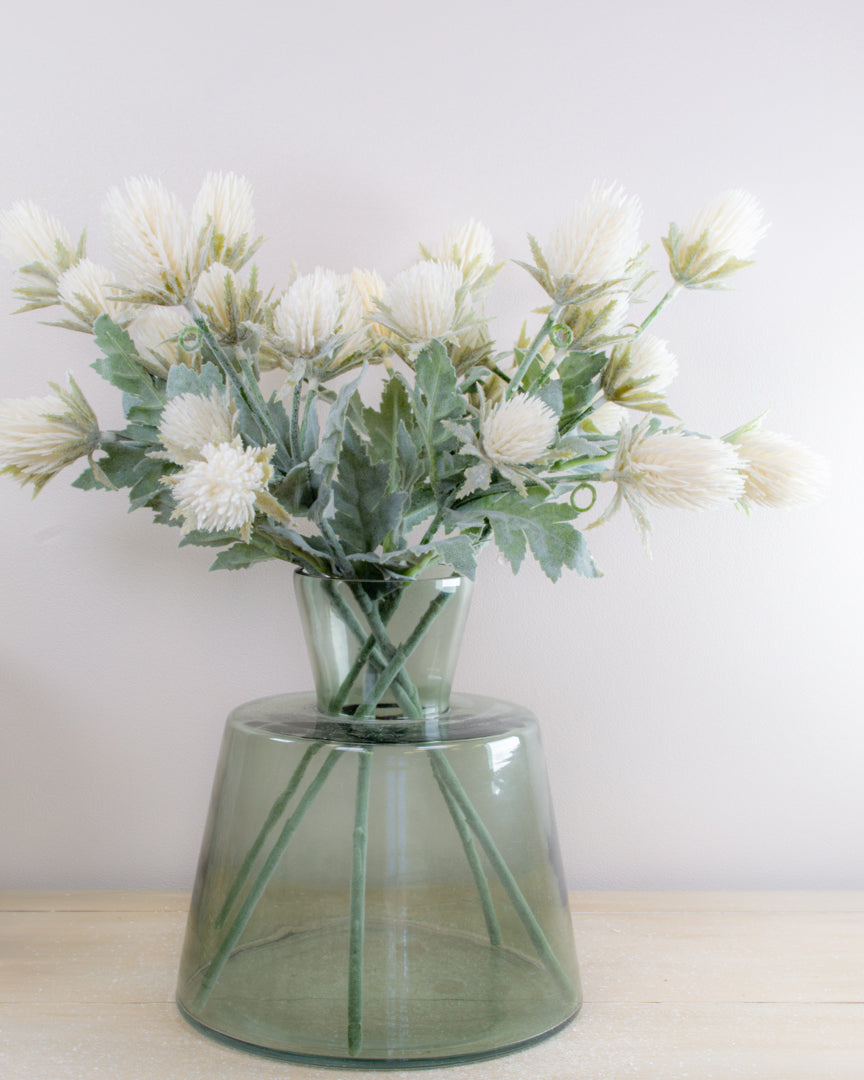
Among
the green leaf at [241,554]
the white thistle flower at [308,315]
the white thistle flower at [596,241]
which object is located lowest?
the green leaf at [241,554]

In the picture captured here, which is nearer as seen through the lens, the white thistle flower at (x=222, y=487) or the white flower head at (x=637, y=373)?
the white thistle flower at (x=222, y=487)

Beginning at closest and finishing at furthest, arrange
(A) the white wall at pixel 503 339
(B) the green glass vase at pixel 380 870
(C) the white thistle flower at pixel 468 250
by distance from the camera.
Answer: (B) the green glass vase at pixel 380 870 → (C) the white thistle flower at pixel 468 250 → (A) the white wall at pixel 503 339

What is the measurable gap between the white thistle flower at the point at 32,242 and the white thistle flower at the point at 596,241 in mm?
315

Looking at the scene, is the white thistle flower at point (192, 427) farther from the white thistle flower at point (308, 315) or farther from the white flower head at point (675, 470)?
the white flower head at point (675, 470)

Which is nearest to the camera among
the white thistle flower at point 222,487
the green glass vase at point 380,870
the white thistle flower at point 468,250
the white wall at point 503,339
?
the white thistle flower at point 222,487

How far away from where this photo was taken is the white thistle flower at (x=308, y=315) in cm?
55

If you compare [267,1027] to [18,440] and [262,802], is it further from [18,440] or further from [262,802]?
[18,440]

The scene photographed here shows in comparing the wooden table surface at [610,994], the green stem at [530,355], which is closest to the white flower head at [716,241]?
the green stem at [530,355]

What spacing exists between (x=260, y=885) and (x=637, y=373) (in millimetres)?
404

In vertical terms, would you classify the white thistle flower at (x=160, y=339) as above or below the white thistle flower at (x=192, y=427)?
above

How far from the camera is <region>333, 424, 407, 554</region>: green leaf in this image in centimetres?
62

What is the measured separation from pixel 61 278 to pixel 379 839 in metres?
0.41

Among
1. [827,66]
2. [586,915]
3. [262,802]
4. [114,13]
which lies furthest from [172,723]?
[827,66]

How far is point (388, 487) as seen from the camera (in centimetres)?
63
